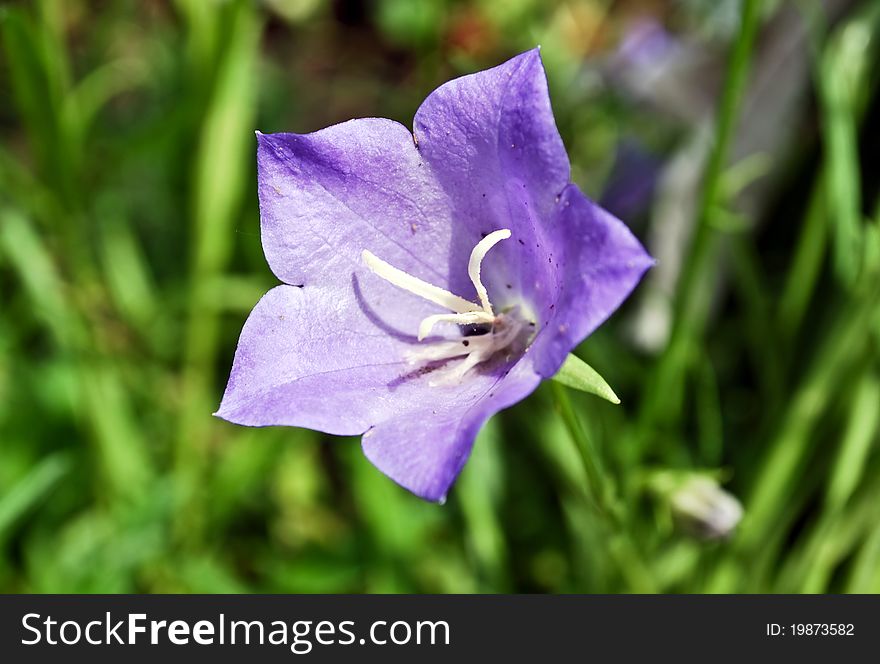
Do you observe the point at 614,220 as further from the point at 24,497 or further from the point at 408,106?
the point at 408,106

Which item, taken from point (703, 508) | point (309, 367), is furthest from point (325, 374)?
point (703, 508)

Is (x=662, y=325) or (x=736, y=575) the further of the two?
(x=662, y=325)

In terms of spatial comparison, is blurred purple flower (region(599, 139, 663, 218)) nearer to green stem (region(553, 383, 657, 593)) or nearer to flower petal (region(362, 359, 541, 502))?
green stem (region(553, 383, 657, 593))

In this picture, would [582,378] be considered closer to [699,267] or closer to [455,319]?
[455,319]

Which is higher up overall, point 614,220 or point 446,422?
point 614,220


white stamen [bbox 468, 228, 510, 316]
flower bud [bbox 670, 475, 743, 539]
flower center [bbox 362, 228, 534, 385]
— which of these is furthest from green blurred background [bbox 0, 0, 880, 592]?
white stamen [bbox 468, 228, 510, 316]
